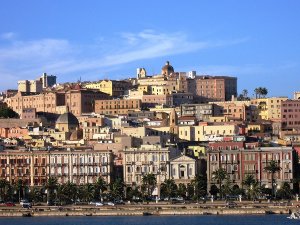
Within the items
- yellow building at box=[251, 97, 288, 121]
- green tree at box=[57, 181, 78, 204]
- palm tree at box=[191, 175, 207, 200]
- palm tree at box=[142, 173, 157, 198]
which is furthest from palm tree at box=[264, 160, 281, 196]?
yellow building at box=[251, 97, 288, 121]

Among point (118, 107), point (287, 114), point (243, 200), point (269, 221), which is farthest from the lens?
point (118, 107)

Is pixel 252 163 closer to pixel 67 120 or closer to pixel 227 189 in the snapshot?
pixel 227 189

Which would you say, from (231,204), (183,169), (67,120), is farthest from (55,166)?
(67,120)

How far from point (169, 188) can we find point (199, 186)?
3171mm

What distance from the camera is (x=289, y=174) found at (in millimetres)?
122250

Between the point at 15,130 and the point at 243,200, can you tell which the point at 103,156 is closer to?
the point at 243,200

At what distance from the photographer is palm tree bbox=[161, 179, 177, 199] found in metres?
120

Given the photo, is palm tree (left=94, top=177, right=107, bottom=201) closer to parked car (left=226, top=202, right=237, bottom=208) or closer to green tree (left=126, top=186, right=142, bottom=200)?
green tree (left=126, top=186, right=142, bottom=200)

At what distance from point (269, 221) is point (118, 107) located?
313ft

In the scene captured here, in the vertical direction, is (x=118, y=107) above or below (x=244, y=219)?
above

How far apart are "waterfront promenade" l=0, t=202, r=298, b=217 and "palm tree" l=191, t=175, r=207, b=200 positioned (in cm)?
398

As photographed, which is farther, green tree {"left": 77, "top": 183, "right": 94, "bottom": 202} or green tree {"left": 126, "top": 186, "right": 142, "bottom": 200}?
green tree {"left": 126, "top": 186, "right": 142, "bottom": 200}

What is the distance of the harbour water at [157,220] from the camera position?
324 ft

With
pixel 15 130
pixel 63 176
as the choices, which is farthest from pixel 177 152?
pixel 15 130
